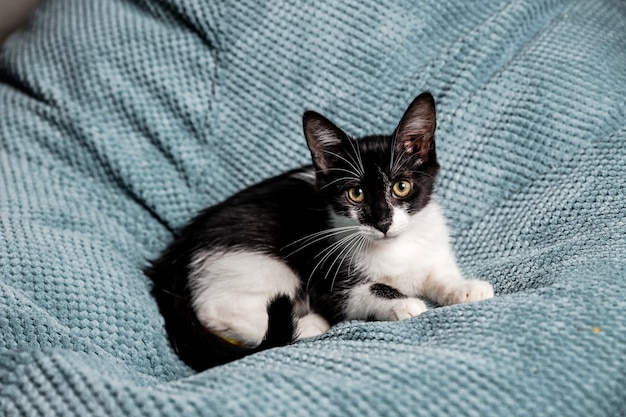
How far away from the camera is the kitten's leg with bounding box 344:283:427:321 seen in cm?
123

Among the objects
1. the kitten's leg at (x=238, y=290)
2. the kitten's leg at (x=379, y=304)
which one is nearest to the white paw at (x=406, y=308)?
the kitten's leg at (x=379, y=304)

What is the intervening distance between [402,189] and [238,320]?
42 centimetres

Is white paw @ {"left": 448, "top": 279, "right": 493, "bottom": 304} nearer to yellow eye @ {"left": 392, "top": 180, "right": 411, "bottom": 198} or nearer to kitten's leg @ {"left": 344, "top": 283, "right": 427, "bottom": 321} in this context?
kitten's leg @ {"left": 344, "top": 283, "right": 427, "bottom": 321}

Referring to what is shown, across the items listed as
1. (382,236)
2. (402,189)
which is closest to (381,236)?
(382,236)

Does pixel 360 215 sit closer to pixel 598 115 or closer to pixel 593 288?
pixel 593 288

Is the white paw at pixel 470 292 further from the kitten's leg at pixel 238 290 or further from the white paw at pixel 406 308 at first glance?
the kitten's leg at pixel 238 290

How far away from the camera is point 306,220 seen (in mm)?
1430

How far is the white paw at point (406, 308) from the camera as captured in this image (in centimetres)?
122

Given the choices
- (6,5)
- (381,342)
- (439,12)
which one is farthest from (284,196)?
(6,5)

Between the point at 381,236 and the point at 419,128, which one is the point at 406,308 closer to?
the point at 381,236

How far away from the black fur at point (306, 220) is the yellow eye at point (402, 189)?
0.01 m

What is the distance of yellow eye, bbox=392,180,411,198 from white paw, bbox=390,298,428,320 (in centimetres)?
20

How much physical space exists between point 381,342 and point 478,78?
2.57 ft

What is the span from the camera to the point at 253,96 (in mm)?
1676
